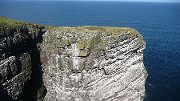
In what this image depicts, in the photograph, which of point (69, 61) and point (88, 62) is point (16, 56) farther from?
point (88, 62)

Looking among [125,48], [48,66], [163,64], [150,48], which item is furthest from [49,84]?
[150,48]

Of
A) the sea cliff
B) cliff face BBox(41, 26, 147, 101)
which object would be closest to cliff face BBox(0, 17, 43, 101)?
the sea cliff

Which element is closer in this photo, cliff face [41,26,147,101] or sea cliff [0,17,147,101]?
sea cliff [0,17,147,101]

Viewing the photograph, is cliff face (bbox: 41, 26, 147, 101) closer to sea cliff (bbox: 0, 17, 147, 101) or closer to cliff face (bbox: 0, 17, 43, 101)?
sea cliff (bbox: 0, 17, 147, 101)

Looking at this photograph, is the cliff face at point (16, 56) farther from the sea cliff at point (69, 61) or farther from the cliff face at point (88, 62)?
the cliff face at point (88, 62)

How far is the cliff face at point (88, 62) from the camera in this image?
1828 inches

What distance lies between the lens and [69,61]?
46906mm

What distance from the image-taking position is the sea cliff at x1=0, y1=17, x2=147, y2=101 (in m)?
45.1

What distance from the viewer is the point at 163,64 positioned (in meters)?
90.8

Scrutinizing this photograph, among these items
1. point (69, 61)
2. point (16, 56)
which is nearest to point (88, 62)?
point (69, 61)

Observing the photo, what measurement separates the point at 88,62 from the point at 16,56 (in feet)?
37.8

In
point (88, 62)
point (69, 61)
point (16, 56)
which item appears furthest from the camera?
point (69, 61)

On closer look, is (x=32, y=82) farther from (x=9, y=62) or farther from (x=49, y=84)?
(x=9, y=62)

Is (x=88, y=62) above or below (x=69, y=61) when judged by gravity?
above
